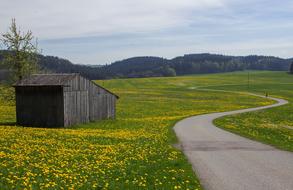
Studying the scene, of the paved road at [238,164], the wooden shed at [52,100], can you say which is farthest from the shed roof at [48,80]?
the paved road at [238,164]

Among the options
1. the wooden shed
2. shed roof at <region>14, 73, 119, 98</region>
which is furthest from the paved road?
shed roof at <region>14, 73, 119, 98</region>

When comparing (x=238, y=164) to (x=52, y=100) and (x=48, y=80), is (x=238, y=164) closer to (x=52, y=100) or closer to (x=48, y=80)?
(x=52, y=100)

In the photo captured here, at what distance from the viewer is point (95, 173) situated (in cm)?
1517

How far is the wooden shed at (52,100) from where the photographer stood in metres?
39.6

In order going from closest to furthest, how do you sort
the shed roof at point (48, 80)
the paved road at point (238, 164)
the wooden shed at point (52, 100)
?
the paved road at point (238, 164) < the wooden shed at point (52, 100) < the shed roof at point (48, 80)

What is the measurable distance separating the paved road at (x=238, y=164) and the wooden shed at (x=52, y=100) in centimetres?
1456

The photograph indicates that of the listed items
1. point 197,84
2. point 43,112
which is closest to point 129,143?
point 43,112

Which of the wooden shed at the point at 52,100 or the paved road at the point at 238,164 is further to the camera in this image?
the wooden shed at the point at 52,100

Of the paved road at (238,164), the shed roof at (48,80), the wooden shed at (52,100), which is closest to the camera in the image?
the paved road at (238,164)

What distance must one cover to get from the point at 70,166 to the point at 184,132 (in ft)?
63.4

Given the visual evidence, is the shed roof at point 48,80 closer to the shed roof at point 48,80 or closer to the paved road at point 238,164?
the shed roof at point 48,80

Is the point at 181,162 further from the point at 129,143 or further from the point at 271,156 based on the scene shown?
the point at 129,143

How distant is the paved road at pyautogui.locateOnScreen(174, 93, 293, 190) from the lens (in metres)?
14.9

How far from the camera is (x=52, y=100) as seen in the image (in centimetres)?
3984
